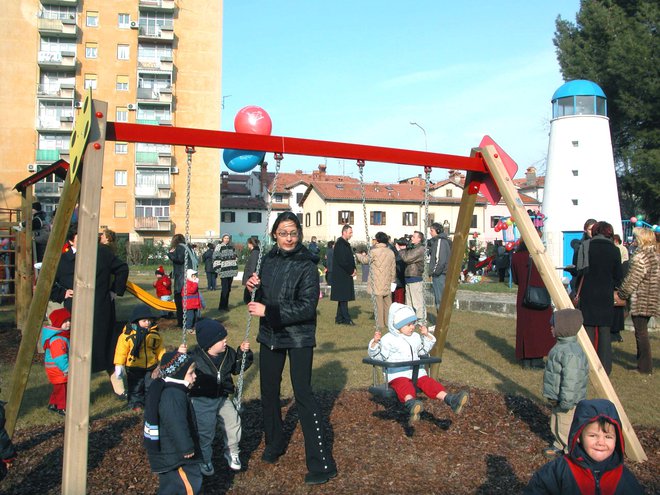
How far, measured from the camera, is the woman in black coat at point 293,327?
15.6 feet

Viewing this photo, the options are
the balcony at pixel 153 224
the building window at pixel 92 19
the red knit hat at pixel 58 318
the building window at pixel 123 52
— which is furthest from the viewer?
the balcony at pixel 153 224

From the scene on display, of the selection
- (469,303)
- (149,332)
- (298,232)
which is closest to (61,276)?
(149,332)

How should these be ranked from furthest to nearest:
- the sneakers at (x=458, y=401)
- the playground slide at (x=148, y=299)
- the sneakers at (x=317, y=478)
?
the playground slide at (x=148, y=299)
the sneakers at (x=458, y=401)
the sneakers at (x=317, y=478)

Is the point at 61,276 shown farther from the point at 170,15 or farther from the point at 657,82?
the point at 170,15

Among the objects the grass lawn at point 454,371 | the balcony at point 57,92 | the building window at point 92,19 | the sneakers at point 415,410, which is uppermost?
the building window at point 92,19

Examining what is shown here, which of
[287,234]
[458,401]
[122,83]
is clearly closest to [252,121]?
[287,234]

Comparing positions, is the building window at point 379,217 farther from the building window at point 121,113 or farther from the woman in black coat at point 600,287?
the woman in black coat at point 600,287

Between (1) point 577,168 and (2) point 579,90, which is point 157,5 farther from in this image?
(1) point 577,168

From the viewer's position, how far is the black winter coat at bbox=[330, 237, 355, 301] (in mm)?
13062

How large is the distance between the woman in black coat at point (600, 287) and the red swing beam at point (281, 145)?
2204 mm

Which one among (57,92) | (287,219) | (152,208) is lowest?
(287,219)

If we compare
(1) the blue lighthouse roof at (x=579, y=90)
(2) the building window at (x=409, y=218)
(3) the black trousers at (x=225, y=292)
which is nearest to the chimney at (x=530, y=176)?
(2) the building window at (x=409, y=218)

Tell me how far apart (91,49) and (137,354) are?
171 ft

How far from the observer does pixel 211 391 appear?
4.78 m
